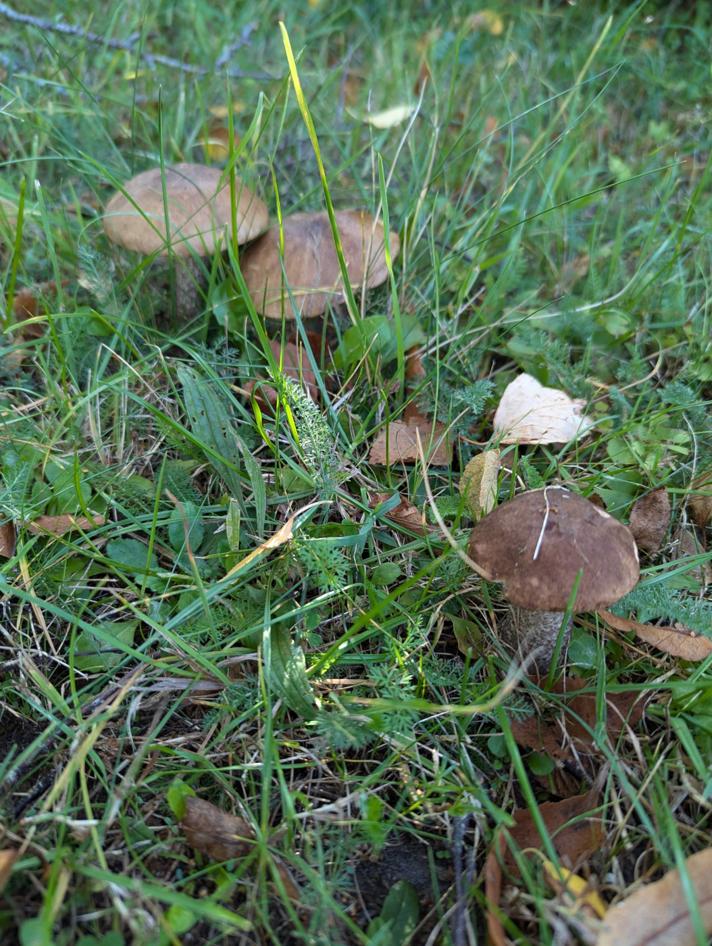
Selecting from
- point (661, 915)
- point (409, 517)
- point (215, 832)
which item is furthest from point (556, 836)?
point (409, 517)

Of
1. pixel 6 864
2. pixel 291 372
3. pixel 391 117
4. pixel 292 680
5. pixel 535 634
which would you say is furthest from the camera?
pixel 391 117

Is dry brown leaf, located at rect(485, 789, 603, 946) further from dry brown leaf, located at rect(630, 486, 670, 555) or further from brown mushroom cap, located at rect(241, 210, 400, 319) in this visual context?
brown mushroom cap, located at rect(241, 210, 400, 319)

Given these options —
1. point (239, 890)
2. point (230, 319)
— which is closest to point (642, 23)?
point (230, 319)

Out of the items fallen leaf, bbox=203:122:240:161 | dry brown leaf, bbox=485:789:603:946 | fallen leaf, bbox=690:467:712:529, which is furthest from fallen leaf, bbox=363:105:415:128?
dry brown leaf, bbox=485:789:603:946

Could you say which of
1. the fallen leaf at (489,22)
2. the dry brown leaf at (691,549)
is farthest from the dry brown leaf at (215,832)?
the fallen leaf at (489,22)

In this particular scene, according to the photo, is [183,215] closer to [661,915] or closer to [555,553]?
[555,553]

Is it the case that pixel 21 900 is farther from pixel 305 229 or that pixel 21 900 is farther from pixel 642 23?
pixel 642 23

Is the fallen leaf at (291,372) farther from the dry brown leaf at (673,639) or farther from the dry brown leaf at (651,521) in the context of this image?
the dry brown leaf at (673,639)
